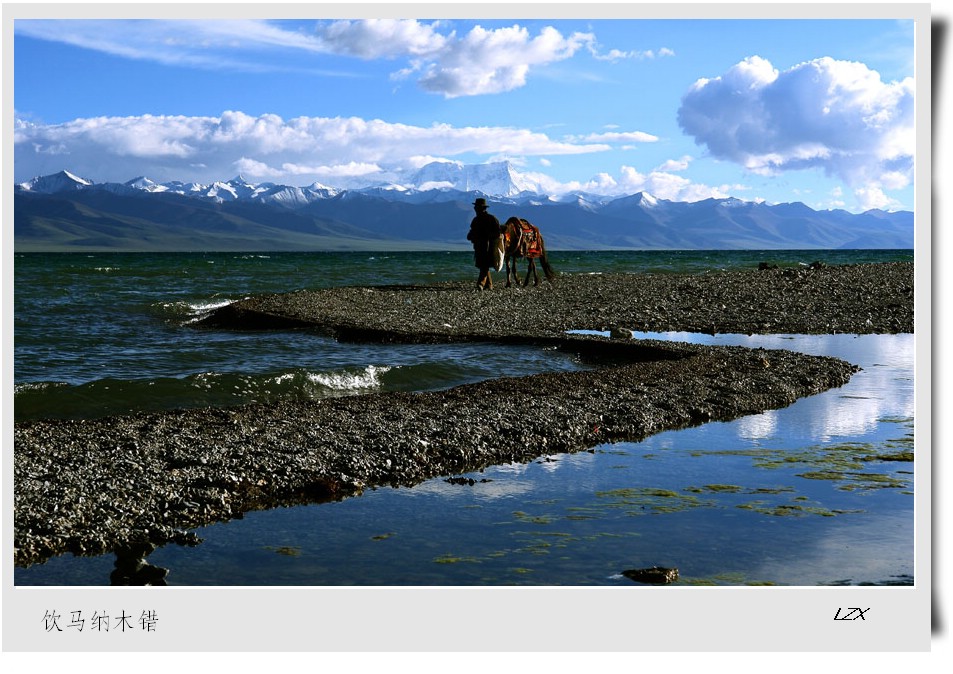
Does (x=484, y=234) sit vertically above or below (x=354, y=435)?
above

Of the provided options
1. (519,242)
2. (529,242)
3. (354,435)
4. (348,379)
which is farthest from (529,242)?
(354,435)

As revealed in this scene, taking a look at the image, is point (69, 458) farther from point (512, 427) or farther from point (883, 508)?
point (883, 508)

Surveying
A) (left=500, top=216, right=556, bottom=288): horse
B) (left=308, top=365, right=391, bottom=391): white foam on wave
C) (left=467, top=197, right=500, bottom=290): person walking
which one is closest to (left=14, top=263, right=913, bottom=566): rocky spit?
(left=308, top=365, right=391, bottom=391): white foam on wave

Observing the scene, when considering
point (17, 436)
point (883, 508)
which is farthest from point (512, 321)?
point (883, 508)

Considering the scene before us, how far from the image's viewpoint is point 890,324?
1952 cm

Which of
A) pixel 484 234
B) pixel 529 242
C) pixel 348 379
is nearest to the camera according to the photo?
pixel 348 379

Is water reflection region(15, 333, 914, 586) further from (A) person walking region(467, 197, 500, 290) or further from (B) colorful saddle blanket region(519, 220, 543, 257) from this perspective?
(B) colorful saddle blanket region(519, 220, 543, 257)

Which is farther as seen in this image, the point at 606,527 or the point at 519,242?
the point at 519,242

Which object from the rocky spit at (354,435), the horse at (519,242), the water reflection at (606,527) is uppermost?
the horse at (519,242)

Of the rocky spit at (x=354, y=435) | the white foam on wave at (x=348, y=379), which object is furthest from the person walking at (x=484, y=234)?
the white foam on wave at (x=348, y=379)

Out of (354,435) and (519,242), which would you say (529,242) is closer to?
(519,242)

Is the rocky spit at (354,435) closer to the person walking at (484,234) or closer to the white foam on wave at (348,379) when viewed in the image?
the white foam on wave at (348,379)

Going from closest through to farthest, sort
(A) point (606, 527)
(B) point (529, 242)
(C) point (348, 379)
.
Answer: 1. (A) point (606, 527)
2. (C) point (348, 379)
3. (B) point (529, 242)

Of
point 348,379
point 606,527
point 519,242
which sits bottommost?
point 606,527
